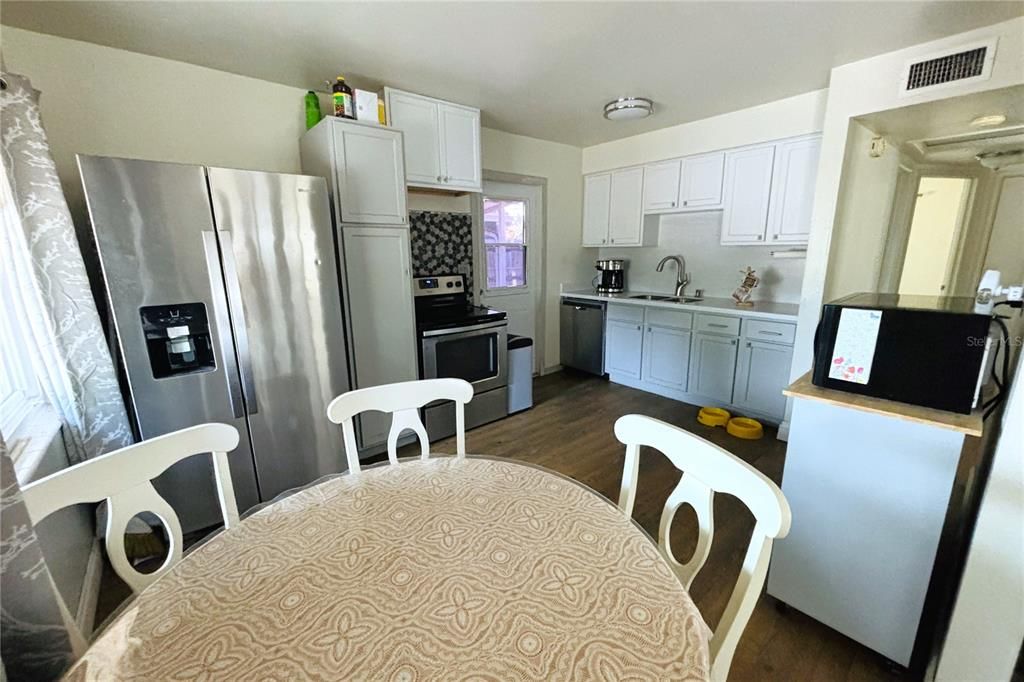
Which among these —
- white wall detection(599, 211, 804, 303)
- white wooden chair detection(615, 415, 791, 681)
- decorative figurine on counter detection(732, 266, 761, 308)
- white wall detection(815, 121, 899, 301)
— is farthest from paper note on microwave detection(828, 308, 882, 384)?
white wall detection(599, 211, 804, 303)

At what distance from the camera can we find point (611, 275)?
14.1 ft

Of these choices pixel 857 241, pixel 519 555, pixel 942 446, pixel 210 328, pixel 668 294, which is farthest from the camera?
pixel 668 294

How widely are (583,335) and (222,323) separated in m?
3.25

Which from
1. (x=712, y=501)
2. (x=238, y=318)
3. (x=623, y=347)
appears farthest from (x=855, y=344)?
(x=623, y=347)

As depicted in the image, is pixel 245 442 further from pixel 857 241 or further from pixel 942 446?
pixel 857 241

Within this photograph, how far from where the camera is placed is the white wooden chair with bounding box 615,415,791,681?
30.3 inches

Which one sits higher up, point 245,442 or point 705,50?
point 705,50

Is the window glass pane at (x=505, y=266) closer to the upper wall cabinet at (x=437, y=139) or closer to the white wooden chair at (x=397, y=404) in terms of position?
the upper wall cabinet at (x=437, y=139)

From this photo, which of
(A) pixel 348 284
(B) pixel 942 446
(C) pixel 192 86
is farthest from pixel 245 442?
(B) pixel 942 446

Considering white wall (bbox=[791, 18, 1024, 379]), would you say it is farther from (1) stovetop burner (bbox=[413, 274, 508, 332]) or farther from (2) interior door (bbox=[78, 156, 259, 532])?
(2) interior door (bbox=[78, 156, 259, 532])

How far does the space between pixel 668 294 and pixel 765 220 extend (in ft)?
3.96

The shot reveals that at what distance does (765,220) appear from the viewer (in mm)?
3164

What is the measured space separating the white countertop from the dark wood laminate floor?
0.89 m

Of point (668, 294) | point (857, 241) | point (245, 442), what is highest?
point (857, 241)
